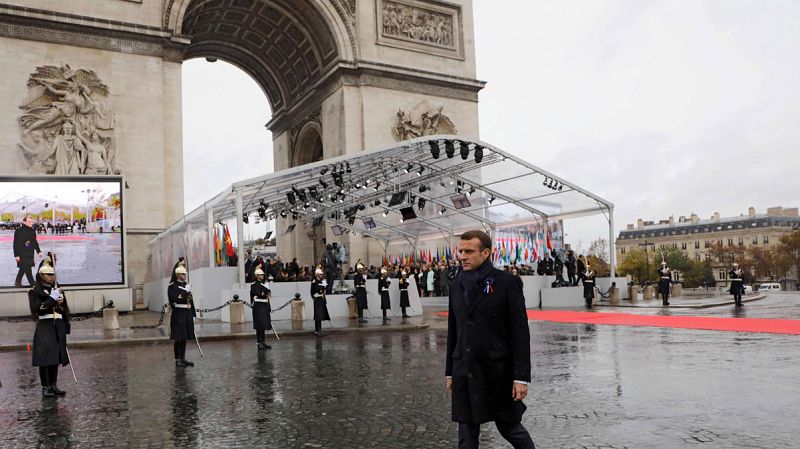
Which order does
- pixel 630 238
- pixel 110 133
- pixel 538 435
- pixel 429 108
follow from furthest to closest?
pixel 630 238
pixel 429 108
pixel 110 133
pixel 538 435

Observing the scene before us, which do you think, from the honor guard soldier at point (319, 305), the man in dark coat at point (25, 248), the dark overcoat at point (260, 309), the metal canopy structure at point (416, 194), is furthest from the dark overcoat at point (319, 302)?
the man in dark coat at point (25, 248)

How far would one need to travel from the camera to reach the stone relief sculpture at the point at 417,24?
3506cm

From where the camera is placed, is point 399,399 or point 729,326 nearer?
point 399,399

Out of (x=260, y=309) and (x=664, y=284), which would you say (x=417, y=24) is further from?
(x=260, y=309)

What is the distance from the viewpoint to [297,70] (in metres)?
38.6

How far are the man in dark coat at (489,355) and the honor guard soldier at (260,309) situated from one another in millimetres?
9967

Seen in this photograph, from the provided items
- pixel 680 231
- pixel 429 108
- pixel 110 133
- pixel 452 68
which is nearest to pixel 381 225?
pixel 429 108

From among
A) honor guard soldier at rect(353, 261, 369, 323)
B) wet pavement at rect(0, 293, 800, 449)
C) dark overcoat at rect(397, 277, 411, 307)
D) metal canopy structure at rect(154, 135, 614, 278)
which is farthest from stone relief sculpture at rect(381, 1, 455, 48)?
wet pavement at rect(0, 293, 800, 449)

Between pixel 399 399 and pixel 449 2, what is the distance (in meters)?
32.8

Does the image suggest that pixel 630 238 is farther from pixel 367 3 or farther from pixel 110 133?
pixel 110 133

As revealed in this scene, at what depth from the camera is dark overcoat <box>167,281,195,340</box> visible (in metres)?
11.4

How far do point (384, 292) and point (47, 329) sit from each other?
542 inches

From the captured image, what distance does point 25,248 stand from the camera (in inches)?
852

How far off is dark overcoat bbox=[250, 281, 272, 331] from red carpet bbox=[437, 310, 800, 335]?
8.93 metres
